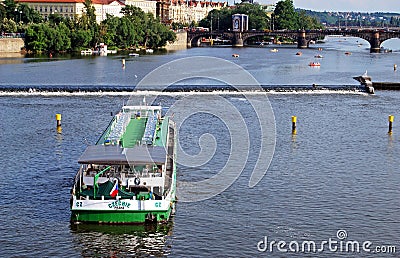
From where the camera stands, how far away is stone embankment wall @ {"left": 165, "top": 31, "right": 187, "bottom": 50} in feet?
447

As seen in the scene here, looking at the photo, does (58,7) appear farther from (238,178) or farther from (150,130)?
(238,178)

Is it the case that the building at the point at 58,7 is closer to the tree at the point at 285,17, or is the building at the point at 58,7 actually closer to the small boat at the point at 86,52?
the small boat at the point at 86,52

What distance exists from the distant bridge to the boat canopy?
115121mm

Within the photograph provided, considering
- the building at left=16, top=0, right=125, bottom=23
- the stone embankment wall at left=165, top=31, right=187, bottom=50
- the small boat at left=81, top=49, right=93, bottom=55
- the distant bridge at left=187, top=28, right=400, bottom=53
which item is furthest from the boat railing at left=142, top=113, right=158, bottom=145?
the building at left=16, top=0, right=125, bottom=23

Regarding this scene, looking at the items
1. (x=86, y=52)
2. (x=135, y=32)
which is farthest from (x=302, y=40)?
(x=86, y=52)

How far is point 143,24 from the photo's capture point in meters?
126

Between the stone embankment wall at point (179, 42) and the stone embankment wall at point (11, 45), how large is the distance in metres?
38.2

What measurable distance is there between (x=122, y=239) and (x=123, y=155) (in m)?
3.16

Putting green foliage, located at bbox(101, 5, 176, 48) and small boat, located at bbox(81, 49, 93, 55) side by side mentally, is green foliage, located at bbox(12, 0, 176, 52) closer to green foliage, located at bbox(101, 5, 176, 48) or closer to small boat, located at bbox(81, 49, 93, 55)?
green foliage, located at bbox(101, 5, 176, 48)

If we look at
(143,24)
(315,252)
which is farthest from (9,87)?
(143,24)

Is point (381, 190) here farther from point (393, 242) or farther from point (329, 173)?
point (393, 242)

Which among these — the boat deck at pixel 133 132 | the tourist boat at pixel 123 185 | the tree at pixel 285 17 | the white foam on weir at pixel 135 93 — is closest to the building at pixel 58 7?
the tree at pixel 285 17

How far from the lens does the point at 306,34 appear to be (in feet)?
482

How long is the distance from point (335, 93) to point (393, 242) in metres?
34.9
